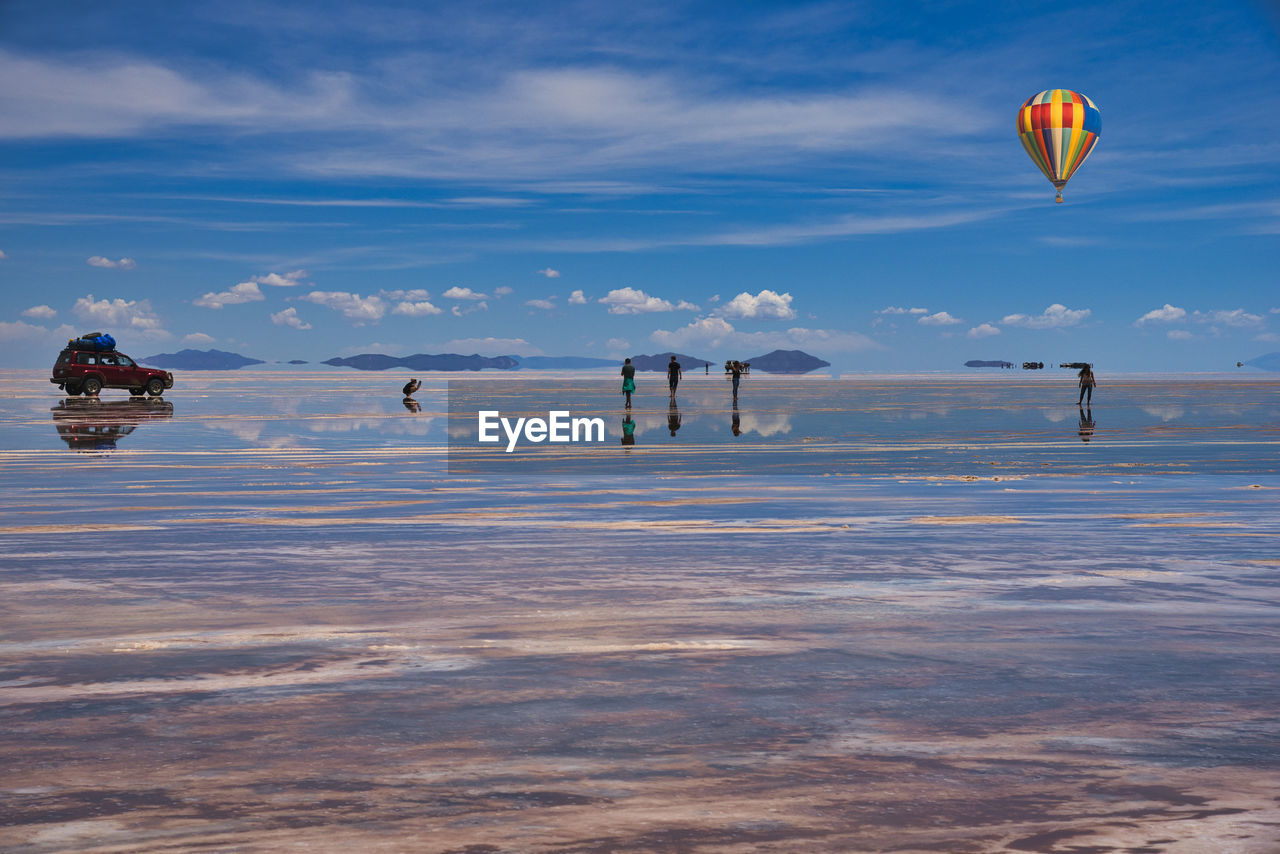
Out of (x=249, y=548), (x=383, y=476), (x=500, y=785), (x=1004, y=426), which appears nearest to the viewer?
(x=500, y=785)

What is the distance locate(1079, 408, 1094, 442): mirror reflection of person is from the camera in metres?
30.7

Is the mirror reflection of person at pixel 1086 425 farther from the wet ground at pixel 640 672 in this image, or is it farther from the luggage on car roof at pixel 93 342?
the luggage on car roof at pixel 93 342

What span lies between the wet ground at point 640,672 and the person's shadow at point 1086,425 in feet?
47.1

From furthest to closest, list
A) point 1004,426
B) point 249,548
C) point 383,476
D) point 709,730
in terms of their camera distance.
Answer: point 1004,426 < point 383,476 < point 249,548 < point 709,730

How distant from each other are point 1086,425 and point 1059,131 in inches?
1564

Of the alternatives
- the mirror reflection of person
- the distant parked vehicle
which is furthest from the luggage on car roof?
the mirror reflection of person

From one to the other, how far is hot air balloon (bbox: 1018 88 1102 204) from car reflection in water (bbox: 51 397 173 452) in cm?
4888

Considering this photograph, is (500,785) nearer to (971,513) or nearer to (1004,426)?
(971,513)

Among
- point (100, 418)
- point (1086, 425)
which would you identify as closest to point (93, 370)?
point (100, 418)

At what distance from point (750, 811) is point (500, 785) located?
1003mm

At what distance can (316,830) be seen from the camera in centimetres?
453

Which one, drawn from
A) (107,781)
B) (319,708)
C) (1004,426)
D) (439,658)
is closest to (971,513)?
(439,658)

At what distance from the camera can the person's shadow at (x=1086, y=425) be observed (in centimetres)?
3071

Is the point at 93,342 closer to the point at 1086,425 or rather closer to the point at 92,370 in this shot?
the point at 92,370
